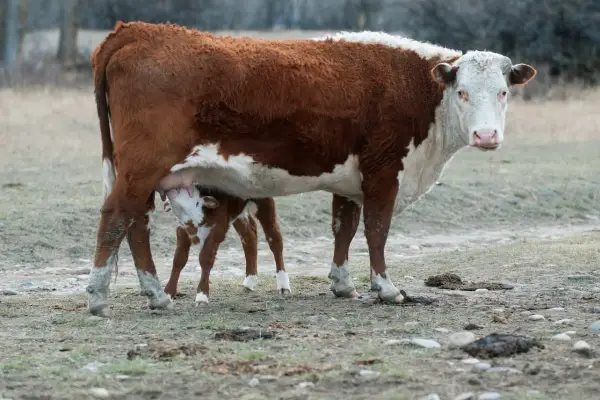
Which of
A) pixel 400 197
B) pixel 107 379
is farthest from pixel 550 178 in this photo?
pixel 107 379

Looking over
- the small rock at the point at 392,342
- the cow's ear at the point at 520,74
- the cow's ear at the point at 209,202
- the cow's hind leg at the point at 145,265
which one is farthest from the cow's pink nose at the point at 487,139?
the cow's hind leg at the point at 145,265

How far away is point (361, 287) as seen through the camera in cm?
1077

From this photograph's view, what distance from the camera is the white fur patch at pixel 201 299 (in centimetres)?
957

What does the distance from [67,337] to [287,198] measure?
24.9 feet

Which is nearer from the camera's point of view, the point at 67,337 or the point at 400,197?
the point at 67,337

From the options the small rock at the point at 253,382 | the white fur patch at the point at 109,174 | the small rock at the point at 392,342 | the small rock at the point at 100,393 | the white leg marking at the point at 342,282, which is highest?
the white fur patch at the point at 109,174

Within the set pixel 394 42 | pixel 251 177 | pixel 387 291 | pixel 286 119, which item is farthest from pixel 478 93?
pixel 251 177

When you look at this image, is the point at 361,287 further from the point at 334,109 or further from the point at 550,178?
the point at 550,178

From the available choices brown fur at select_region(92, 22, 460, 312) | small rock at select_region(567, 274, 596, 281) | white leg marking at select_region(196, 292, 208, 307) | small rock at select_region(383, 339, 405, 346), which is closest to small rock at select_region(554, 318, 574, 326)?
small rock at select_region(383, 339, 405, 346)

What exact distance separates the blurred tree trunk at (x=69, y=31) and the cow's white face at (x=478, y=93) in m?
31.4

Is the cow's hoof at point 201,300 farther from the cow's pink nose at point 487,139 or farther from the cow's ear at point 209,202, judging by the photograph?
the cow's pink nose at point 487,139

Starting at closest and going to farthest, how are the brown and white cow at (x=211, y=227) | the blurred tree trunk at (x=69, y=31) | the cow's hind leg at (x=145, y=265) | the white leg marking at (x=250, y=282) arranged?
1. the cow's hind leg at (x=145, y=265)
2. the brown and white cow at (x=211, y=227)
3. the white leg marking at (x=250, y=282)
4. the blurred tree trunk at (x=69, y=31)

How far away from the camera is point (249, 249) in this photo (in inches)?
417

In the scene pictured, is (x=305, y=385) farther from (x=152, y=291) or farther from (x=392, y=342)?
(x=152, y=291)
